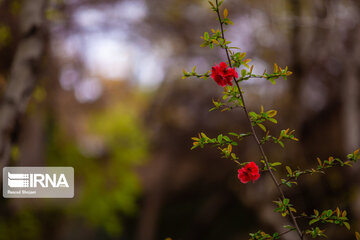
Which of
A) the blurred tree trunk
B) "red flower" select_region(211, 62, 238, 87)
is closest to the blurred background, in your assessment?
the blurred tree trunk

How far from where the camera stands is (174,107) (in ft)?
23.9

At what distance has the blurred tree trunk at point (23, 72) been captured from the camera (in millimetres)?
2395

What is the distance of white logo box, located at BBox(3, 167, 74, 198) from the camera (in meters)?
2.39

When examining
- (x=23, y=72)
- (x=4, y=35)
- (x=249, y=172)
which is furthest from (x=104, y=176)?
(x=249, y=172)

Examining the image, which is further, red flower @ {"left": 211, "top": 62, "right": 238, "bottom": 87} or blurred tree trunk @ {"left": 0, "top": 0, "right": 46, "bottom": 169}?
blurred tree trunk @ {"left": 0, "top": 0, "right": 46, "bottom": 169}

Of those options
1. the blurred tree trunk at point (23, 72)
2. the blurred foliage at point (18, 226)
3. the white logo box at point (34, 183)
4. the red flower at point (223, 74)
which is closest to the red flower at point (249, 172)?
the red flower at point (223, 74)

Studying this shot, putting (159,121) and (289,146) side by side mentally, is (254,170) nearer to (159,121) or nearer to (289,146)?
(289,146)

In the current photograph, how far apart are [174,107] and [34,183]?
497 cm

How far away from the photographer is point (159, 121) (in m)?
7.79

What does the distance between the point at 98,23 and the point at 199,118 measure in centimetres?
305

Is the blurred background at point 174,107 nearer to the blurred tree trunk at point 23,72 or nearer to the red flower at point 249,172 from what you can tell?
the blurred tree trunk at point 23,72

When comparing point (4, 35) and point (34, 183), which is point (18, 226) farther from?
point (4, 35)

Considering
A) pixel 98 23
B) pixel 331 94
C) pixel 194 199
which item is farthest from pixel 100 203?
pixel 331 94

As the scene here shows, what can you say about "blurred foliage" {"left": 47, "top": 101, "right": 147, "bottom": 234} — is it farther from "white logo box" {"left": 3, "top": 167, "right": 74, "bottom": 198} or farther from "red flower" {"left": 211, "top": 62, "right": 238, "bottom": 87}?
"red flower" {"left": 211, "top": 62, "right": 238, "bottom": 87}
